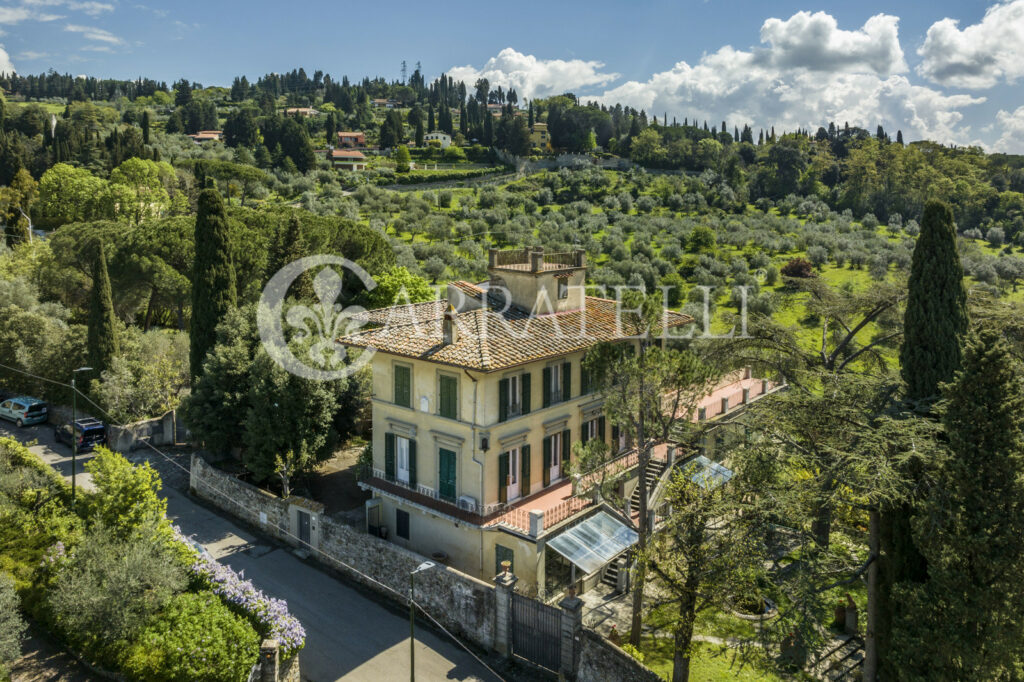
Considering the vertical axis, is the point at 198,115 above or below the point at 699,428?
above

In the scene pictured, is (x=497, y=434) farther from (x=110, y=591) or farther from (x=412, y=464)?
(x=110, y=591)

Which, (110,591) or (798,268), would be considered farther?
(798,268)

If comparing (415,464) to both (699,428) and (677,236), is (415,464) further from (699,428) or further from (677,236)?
(677,236)

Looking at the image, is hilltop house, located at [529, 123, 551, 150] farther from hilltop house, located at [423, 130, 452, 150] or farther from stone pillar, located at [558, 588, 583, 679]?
stone pillar, located at [558, 588, 583, 679]

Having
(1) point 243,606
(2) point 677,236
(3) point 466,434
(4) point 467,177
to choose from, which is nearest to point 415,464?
(3) point 466,434

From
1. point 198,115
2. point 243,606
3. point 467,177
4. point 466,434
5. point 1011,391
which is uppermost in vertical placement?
point 198,115

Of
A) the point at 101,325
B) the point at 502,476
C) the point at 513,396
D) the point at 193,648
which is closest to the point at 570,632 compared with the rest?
the point at 502,476

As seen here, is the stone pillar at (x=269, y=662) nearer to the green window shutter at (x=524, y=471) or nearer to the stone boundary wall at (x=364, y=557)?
the stone boundary wall at (x=364, y=557)
